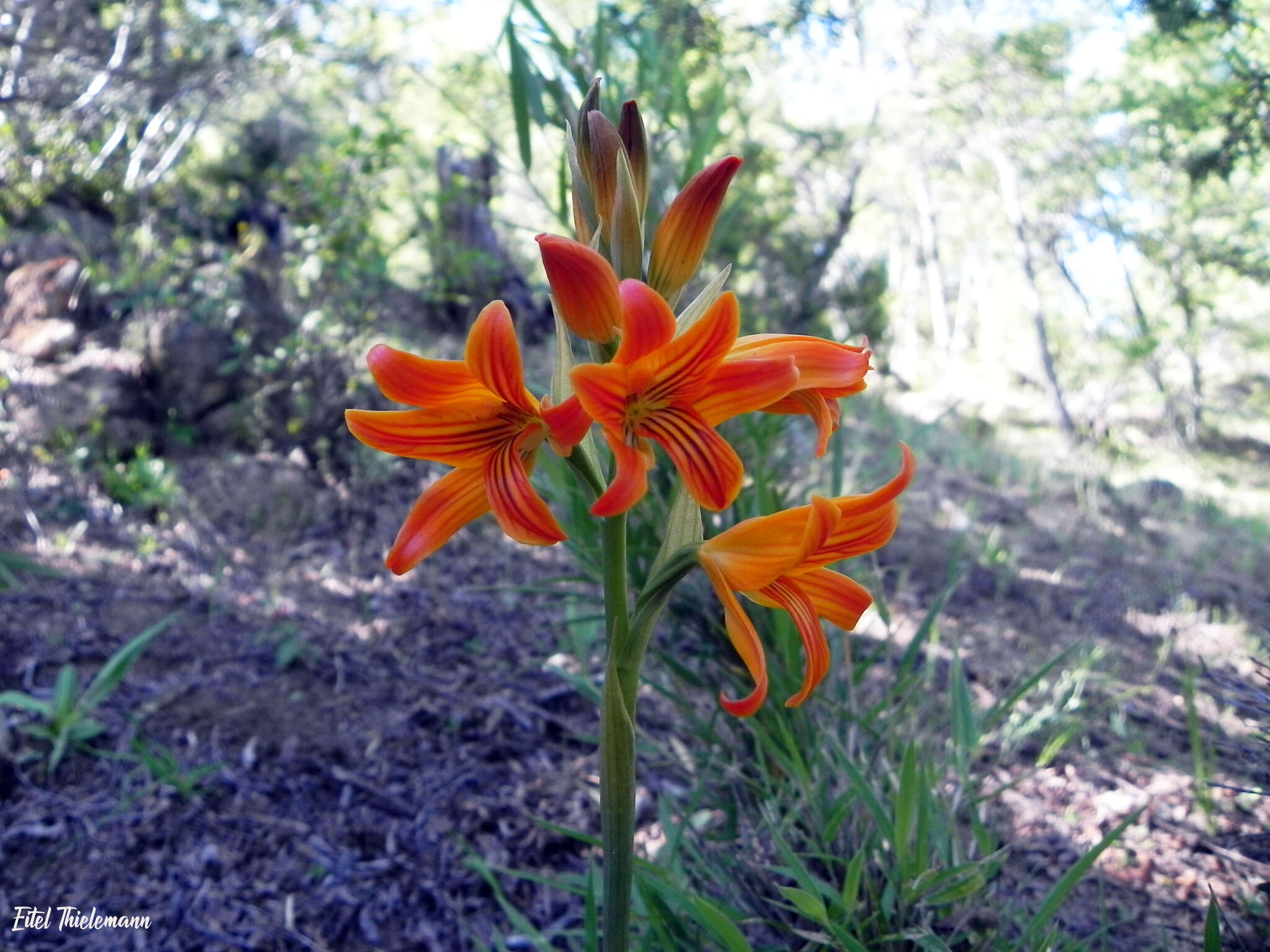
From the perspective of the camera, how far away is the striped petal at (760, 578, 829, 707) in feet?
3.67

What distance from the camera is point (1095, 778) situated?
2773 millimetres

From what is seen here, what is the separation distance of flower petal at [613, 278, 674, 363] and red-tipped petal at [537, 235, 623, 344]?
61 mm

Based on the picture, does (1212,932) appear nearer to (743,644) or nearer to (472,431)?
(743,644)

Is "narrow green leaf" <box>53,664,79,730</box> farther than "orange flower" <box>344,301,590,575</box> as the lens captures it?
Yes

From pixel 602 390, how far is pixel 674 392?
5.1 inches

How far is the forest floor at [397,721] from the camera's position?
2232 mm

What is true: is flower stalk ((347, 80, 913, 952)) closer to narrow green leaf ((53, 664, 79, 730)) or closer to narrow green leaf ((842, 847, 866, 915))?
narrow green leaf ((842, 847, 866, 915))

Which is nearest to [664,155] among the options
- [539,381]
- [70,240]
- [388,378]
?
[539,381]

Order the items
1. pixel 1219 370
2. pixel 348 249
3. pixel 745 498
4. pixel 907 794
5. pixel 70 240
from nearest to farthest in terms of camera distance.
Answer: pixel 907 794 → pixel 745 498 → pixel 348 249 → pixel 70 240 → pixel 1219 370

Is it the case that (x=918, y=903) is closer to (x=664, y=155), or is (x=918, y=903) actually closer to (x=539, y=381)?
(x=539, y=381)

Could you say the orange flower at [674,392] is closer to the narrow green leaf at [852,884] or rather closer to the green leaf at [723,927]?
the green leaf at [723,927]

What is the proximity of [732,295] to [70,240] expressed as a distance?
7496mm

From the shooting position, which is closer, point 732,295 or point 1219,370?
point 732,295

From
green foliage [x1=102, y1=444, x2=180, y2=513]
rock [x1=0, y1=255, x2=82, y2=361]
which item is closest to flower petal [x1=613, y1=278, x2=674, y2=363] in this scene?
green foliage [x1=102, y1=444, x2=180, y2=513]
